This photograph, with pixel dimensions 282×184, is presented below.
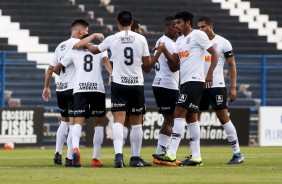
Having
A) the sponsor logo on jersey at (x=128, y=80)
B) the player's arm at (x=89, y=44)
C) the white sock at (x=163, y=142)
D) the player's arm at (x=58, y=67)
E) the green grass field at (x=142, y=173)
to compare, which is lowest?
the green grass field at (x=142, y=173)

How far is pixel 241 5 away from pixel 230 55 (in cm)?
1839

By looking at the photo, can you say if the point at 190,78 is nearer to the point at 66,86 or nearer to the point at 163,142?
the point at 163,142

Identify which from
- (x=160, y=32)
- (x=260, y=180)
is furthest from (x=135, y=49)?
(x=160, y=32)

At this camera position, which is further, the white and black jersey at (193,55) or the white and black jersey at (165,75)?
the white and black jersey at (165,75)

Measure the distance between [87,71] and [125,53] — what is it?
767mm

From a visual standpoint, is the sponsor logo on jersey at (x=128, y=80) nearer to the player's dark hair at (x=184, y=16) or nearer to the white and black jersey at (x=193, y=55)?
the white and black jersey at (x=193, y=55)

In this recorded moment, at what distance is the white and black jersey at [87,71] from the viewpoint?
1525 centimetres

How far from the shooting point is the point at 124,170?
14039mm

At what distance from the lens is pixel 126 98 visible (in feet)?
→ 49.0

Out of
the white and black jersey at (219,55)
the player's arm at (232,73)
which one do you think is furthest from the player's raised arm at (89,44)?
the player's arm at (232,73)

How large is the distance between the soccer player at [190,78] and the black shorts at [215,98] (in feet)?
3.06

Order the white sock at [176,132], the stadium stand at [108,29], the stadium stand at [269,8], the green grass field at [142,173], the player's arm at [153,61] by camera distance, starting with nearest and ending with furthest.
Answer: the green grass field at [142,173] → the player's arm at [153,61] → the white sock at [176,132] → the stadium stand at [108,29] → the stadium stand at [269,8]

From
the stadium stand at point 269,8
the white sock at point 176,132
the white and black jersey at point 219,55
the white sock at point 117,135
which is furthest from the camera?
the stadium stand at point 269,8

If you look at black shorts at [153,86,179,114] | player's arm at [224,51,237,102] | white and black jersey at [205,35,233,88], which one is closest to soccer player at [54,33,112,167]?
black shorts at [153,86,179,114]
